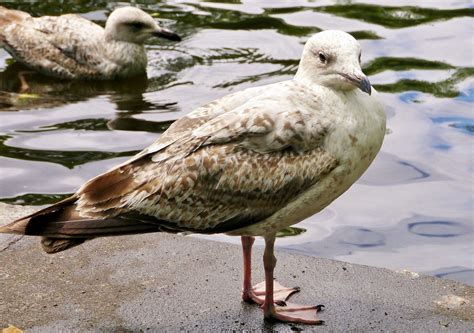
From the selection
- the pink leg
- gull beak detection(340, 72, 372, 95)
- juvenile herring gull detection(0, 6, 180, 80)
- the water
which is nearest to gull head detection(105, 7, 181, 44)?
juvenile herring gull detection(0, 6, 180, 80)

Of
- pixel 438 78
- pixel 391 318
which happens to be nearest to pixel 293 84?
pixel 391 318

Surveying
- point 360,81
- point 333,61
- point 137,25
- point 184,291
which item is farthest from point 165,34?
point 360,81

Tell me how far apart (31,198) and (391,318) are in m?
3.85

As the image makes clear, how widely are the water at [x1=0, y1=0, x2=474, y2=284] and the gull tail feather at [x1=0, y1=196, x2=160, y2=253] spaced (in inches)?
101

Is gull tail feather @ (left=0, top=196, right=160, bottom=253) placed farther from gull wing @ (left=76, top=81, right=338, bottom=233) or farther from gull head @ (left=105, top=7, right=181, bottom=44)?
gull head @ (left=105, top=7, right=181, bottom=44)

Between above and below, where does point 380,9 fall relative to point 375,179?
above

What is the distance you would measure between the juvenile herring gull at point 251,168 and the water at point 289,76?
2.37 m

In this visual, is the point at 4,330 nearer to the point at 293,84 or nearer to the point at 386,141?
the point at 293,84

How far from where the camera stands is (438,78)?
10.8m

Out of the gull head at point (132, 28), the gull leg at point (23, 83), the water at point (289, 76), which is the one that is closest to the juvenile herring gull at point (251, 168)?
the water at point (289, 76)

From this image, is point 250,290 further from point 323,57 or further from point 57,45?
point 57,45

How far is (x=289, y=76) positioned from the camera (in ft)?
35.7

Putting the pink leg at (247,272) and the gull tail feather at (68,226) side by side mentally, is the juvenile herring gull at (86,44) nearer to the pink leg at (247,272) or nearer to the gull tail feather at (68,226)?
the pink leg at (247,272)

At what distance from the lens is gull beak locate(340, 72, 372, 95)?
521 centimetres
